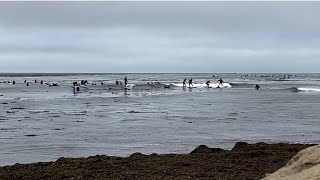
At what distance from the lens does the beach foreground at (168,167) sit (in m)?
8.88

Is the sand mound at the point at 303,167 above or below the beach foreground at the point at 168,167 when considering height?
above

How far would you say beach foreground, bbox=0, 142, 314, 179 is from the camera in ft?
29.1

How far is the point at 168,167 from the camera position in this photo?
31.4ft

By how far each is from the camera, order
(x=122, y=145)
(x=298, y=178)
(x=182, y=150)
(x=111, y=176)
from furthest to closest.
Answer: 1. (x=122, y=145)
2. (x=182, y=150)
3. (x=111, y=176)
4. (x=298, y=178)

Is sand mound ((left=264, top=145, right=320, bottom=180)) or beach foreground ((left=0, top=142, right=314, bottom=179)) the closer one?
sand mound ((left=264, top=145, right=320, bottom=180))

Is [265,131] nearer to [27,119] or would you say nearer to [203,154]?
[203,154]

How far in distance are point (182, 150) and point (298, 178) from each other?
952 cm

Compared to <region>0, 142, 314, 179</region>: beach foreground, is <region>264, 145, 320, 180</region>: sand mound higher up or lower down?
higher up

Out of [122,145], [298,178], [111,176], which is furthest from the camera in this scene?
[122,145]

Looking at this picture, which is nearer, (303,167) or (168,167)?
(303,167)

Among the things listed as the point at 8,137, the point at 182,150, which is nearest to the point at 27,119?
the point at 8,137

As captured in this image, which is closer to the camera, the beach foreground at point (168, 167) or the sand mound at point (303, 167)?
the sand mound at point (303, 167)

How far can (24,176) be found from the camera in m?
9.15

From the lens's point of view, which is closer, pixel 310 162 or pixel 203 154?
pixel 310 162
